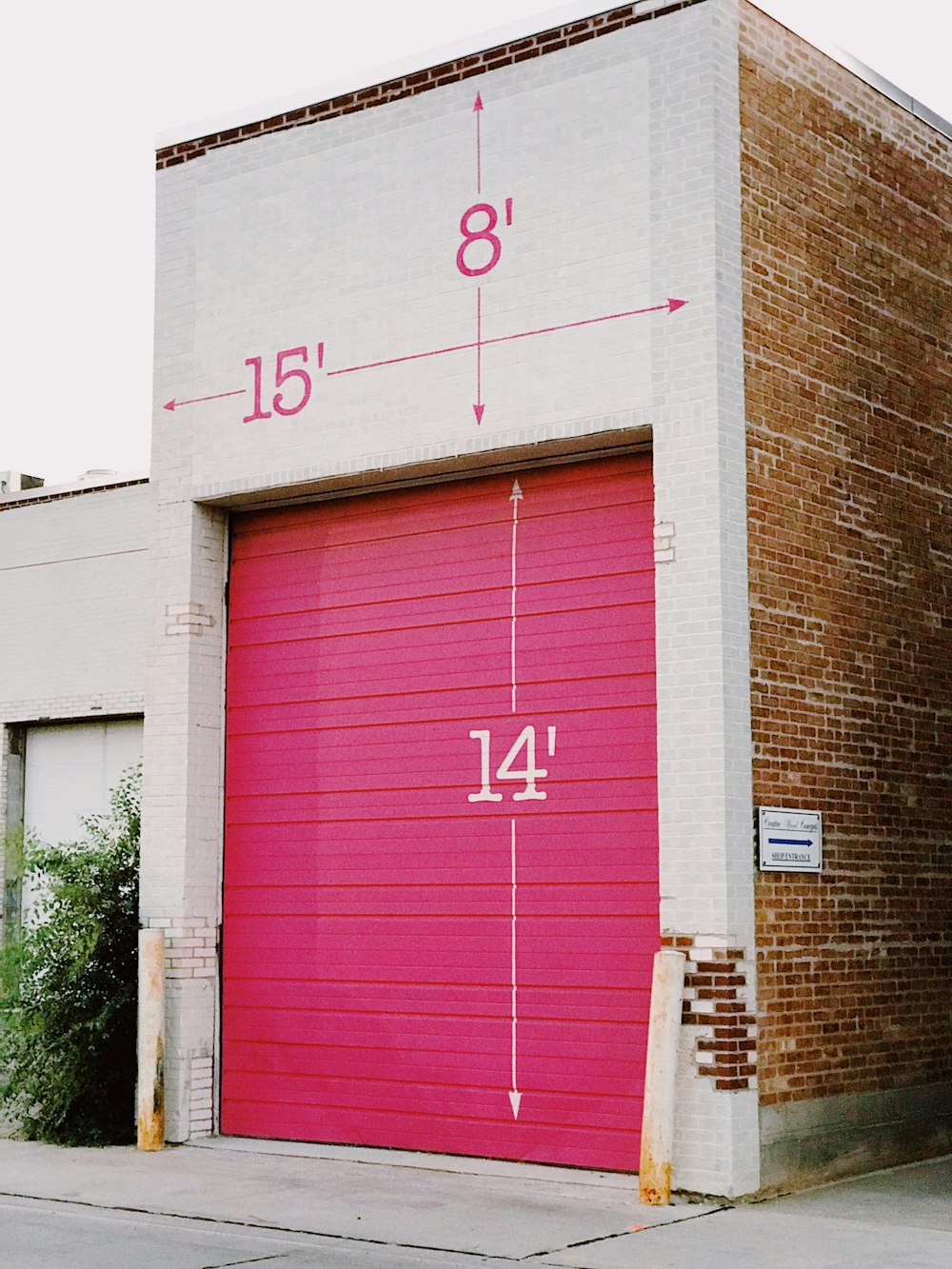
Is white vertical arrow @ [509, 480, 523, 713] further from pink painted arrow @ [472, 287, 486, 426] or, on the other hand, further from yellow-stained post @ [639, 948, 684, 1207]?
yellow-stained post @ [639, 948, 684, 1207]

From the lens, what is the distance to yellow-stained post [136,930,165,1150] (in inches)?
436

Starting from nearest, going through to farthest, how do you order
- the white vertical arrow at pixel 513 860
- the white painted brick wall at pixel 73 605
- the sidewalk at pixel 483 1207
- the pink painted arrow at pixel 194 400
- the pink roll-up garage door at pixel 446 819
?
1. the sidewalk at pixel 483 1207
2. the pink roll-up garage door at pixel 446 819
3. the white vertical arrow at pixel 513 860
4. the pink painted arrow at pixel 194 400
5. the white painted brick wall at pixel 73 605

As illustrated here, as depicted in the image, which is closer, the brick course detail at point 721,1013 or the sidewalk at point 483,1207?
the sidewalk at point 483,1207

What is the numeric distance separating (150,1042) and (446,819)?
254 cm

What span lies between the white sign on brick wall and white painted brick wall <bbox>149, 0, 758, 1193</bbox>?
0.70 ft

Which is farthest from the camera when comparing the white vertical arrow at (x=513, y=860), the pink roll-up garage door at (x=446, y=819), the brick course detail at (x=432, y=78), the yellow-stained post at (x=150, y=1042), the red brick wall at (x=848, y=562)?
the yellow-stained post at (x=150, y=1042)

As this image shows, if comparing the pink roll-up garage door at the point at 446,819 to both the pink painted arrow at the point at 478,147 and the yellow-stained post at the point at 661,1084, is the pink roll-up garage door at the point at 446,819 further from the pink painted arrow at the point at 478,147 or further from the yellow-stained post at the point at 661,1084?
the pink painted arrow at the point at 478,147

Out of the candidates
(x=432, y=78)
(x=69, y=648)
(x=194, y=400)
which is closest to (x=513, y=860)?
(x=194, y=400)

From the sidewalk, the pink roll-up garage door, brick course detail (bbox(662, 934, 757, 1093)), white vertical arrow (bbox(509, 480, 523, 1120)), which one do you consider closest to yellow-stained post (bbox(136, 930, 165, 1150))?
the sidewalk

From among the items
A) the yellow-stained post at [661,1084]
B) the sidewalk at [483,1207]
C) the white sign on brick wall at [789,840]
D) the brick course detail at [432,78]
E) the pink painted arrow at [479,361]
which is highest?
the brick course detail at [432,78]

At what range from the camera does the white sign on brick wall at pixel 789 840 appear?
9.87 m

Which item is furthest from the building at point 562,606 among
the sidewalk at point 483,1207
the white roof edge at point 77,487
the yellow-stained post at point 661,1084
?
the white roof edge at point 77,487

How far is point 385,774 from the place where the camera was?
11.4 metres

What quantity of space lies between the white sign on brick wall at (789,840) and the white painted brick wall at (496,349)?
214 mm
